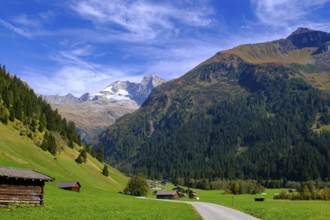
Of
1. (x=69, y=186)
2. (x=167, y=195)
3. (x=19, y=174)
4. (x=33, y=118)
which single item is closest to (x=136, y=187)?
(x=167, y=195)

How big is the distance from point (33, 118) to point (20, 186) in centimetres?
10507

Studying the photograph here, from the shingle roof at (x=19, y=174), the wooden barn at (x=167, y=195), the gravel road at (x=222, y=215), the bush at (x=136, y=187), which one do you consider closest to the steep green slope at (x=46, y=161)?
the bush at (x=136, y=187)

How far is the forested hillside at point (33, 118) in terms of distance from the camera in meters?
137

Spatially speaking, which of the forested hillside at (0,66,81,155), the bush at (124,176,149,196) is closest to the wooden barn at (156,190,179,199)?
the bush at (124,176,149,196)

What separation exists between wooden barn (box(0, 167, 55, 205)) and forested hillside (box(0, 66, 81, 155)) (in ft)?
268

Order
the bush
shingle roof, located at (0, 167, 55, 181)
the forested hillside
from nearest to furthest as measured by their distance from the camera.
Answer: shingle roof, located at (0, 167, 55, 181) < the forested hillside < the bush

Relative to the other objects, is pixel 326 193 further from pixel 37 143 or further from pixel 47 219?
pixel 47 219

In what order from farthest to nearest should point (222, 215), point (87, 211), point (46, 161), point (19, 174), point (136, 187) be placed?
point (136, 187), point (46, 161), point (222, 215), point (19, 174), point (87, 211)

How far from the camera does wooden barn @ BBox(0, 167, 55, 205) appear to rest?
169 ft

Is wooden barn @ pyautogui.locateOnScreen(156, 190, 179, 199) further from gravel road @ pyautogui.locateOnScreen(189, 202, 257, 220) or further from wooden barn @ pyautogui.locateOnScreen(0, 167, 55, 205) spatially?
wooden barn @ pyautogui.locateOnScreen(0, 167, 55, 205)

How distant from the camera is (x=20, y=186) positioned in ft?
177

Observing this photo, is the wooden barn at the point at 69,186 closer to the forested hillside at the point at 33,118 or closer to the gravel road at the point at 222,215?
the forested hillside at the point at 33,118

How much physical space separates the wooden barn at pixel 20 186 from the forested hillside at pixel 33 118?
81.8 m

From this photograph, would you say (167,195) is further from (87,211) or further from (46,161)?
(87,211)
